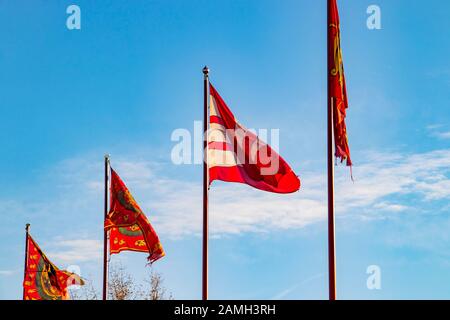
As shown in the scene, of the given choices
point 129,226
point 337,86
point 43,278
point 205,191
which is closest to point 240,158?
point 205,191

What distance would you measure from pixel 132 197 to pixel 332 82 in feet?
32.0

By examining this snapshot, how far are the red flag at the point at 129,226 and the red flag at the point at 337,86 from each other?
28.8ft

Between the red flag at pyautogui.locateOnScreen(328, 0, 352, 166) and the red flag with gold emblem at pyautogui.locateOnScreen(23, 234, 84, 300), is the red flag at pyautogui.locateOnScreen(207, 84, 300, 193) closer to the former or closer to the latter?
the red flag at pyautogui.locateOnScreen(328, 0, 352, 166)

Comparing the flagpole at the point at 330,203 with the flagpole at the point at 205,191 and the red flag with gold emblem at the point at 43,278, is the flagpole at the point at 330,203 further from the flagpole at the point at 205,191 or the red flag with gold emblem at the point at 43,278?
the red flag with gold emblem at the point at 43,278

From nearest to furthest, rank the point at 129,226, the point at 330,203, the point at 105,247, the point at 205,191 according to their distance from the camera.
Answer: the point at 330,203 → the point at 205,191 → the point at 129,226 → the point at 105,247

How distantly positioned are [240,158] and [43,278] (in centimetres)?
1303

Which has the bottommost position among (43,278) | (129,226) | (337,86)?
(43,278)

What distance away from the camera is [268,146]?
18.2 metres

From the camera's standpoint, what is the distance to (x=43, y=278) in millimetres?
28828

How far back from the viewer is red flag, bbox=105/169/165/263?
24266 mm

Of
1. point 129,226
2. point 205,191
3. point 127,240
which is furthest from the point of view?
point 127,240

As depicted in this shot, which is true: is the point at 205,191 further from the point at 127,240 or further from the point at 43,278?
the point at 43,278
